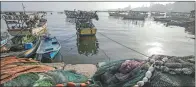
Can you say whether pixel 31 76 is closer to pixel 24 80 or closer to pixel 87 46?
pixel 24 80

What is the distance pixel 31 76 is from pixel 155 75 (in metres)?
3.76

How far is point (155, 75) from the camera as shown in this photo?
5.98m

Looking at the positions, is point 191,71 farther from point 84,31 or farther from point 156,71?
point 84,31

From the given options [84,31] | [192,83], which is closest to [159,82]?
[192,83]

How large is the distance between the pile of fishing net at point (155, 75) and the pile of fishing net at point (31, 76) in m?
0.77

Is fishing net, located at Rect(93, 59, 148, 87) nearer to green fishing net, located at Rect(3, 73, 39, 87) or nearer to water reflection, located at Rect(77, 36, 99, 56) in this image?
green fishing net, located at Rect(3, 73, 39, 87)

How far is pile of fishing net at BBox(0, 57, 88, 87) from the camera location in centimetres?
610

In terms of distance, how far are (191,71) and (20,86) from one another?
476 cm

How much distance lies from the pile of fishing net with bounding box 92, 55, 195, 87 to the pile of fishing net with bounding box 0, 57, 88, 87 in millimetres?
775

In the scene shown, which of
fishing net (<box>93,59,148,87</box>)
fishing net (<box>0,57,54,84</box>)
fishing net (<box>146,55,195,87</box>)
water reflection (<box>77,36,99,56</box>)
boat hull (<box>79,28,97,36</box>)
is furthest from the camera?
boat hull (<box>79,28,97,36</box>)

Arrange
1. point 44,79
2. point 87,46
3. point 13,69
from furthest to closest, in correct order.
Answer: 1. point 87,46
2. point 13,69
3. point 44,79

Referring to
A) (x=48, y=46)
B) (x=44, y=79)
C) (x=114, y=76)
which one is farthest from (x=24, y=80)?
(x=48, y=46)

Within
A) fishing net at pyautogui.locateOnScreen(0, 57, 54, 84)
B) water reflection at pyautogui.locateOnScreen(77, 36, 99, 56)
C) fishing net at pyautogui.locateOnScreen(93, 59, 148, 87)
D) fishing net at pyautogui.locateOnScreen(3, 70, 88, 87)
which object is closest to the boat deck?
water reflection at pyautogui.locateOnScreen(77, 36, 99, 56)

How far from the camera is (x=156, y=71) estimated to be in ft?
20.1
